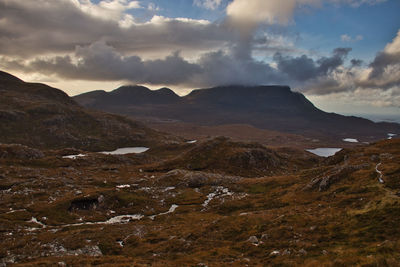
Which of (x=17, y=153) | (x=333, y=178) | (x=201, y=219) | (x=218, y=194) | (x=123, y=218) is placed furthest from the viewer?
(x=17, y=153)

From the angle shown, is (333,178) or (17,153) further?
(17,153)

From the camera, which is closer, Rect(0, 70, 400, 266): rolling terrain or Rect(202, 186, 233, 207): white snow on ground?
Rect(0, 70, 400, 266): rolling terrain

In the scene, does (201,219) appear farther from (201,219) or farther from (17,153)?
(17,153)

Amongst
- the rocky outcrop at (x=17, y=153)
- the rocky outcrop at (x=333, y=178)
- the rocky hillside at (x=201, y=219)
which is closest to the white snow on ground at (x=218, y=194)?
the rocky hillside at (x=201, y=219)

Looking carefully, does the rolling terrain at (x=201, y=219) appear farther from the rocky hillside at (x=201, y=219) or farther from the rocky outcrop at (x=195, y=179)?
the rocky outcrop at (x=195, y=179)

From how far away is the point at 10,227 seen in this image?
176ft

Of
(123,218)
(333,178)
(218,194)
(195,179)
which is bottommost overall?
(123,218)

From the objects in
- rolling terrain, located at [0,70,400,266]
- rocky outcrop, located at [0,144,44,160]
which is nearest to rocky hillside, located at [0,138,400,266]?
rolling terrain, located at [0,70,400,266]

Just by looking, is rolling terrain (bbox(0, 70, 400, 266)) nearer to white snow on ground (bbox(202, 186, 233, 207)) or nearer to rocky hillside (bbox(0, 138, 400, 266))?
rocky hillside (bbox(0, 138, 400, 266))

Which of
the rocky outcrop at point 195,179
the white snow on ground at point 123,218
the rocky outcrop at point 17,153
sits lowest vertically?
the white snow on ground at point 123,218

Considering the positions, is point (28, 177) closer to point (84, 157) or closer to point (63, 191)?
point (63, 191)

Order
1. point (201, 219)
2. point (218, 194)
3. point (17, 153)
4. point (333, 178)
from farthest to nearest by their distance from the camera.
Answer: point (17, 153) → point (218, 194) → point (333, 178) → point (201, 219)

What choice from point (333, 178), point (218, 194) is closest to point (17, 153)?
point (218, 194)

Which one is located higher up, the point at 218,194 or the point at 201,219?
the point at 201,219
